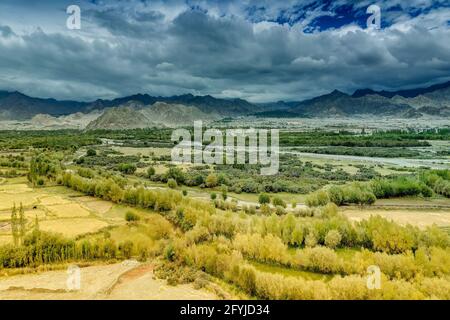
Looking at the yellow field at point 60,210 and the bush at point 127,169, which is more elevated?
the bush at point 127,169

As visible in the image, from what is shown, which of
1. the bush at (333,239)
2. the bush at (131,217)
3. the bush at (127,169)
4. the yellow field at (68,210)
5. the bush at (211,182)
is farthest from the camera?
the bush at (127,169)

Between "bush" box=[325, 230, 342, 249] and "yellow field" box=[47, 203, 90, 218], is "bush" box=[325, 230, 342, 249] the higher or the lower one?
the higher one

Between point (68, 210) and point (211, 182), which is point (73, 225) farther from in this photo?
point (211, 182)

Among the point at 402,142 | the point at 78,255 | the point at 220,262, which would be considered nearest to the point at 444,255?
the point at 220,262

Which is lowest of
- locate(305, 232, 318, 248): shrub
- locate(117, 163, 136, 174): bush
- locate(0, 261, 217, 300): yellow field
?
locate(0, 261, 217, 300): yellow field

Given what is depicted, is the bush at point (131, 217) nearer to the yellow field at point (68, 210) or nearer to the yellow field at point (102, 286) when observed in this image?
the yellow field at point (68, 210)

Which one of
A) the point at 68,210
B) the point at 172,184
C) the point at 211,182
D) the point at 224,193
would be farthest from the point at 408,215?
the point at 68,210

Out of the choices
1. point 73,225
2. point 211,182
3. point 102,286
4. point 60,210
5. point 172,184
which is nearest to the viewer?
point 102,286

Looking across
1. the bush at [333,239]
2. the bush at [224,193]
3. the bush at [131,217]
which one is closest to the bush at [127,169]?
the bush at [224,193]

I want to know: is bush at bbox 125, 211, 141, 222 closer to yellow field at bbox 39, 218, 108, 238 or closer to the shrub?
yellow field at bbox 39, 218, 108, 238

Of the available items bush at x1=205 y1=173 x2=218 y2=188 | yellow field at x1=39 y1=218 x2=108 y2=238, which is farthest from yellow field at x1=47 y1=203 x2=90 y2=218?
bush at x1=205 y1=173 x2=218 y2=188

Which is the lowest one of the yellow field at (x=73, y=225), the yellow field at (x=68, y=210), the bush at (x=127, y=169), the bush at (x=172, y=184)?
the yellow field at (x=73, y=225)
